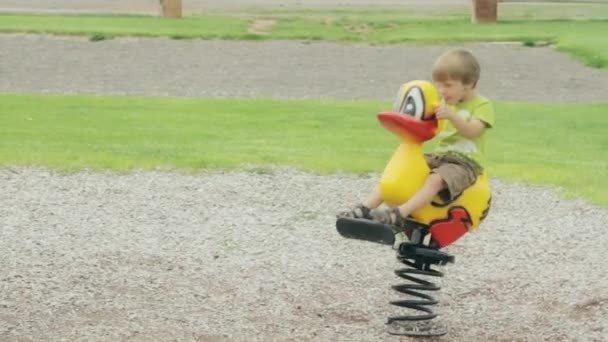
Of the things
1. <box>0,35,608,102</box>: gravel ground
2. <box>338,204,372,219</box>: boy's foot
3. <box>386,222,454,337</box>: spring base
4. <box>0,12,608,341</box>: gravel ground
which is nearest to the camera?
<box>338,204,372,219</box>: boy's foot

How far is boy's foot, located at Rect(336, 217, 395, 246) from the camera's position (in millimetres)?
5797

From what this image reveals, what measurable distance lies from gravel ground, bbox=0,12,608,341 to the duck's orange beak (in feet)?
3.03

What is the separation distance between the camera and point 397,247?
6.14m

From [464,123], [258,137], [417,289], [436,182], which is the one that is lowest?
[258,137]

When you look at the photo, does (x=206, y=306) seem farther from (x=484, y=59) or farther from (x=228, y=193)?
(x=484, y=59)

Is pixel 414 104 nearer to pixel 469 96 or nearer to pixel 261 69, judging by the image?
pixel 469 96

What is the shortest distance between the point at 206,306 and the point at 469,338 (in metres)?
1.25

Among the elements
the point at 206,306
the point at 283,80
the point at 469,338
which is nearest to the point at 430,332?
the point at 469,338

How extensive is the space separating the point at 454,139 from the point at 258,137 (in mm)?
6235

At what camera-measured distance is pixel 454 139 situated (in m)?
6.01

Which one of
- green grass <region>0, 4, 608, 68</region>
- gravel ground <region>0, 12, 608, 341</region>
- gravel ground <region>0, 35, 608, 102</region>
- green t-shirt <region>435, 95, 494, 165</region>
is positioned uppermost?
green t-shirt <region>435, 95, 494, 165</region>

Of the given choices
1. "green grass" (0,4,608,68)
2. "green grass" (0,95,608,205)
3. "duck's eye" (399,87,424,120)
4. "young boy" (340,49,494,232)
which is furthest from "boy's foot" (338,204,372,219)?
"green grass" (0,4,608,68)

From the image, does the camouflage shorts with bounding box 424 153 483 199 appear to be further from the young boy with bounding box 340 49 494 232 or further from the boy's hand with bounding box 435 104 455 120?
the boy's hand with bounding box 435 104 455 120

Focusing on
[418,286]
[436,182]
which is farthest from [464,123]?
[418,286]
